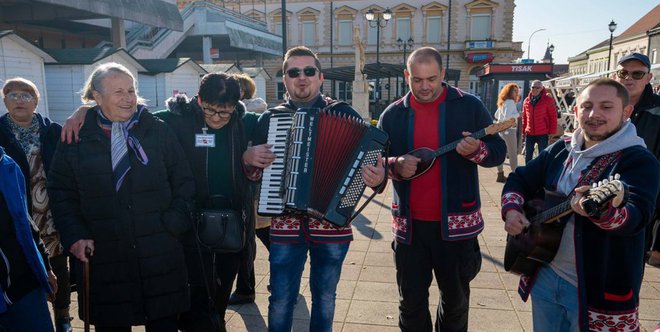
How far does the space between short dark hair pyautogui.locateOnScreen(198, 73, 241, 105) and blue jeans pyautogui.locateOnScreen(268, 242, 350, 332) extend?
3.35ft

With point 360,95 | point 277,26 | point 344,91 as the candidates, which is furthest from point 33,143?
point 277,26

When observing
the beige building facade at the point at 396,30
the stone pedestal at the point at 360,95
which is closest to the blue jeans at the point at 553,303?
the stone pedestal at the point at 360,95

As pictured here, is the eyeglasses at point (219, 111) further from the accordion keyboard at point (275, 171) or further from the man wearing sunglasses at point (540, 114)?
the man wearing sunglasses at point (540, 114)

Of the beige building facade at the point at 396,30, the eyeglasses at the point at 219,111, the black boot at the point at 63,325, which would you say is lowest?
the black boot at the point at 63,325

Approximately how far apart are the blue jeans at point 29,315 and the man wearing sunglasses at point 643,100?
418cm

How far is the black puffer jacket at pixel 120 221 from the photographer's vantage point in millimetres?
2584

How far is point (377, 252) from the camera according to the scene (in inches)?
208

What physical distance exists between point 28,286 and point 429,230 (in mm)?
2341

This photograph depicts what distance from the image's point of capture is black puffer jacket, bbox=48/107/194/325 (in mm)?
2584

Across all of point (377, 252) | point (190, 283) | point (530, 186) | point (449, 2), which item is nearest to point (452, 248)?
point (530, 186)

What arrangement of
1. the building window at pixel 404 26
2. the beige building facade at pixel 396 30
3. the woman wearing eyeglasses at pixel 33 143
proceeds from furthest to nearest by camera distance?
the building window at pixel 404 26 → the beige building facade at pixel 396 30 → the woman wearing eyeglasses at pixel 33 143

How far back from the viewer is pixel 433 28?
44031mm

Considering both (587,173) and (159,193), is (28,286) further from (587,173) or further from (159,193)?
(587,173)

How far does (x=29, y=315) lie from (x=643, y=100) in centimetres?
451
